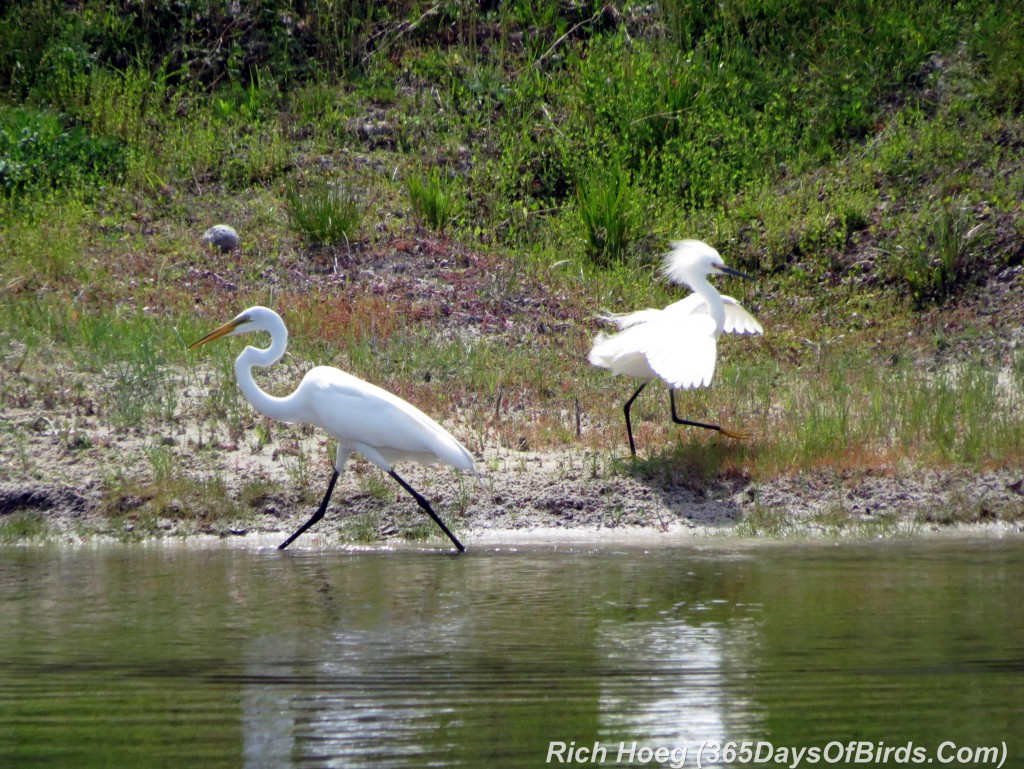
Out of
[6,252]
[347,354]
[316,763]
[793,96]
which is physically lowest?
[316,763]

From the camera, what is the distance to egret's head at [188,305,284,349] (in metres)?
7.71

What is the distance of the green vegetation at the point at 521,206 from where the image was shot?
8.98 metres

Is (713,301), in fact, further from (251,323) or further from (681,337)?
(251,323)

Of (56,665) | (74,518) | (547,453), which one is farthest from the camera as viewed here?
(547,453)

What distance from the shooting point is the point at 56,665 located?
4801 millimetres

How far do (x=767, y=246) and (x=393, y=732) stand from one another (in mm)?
8721

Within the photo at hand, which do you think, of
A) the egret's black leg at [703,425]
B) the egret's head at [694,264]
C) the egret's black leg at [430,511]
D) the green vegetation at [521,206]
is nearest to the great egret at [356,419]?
the egret's black leg at [430,511]

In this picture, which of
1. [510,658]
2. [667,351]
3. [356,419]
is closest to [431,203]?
[667,351]

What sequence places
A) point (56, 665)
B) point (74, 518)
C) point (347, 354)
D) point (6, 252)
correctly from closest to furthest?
point (56, 665), point (74, 518), point (347, 354), point (6, 252)

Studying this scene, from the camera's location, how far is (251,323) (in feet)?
25.7

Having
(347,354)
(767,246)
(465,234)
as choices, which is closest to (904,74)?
(767,246)

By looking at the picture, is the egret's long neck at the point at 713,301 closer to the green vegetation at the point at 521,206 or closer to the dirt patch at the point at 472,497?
the green vegetation at the point at 521,206

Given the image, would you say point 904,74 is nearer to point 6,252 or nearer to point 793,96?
point 793,96

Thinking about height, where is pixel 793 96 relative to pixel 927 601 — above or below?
above
